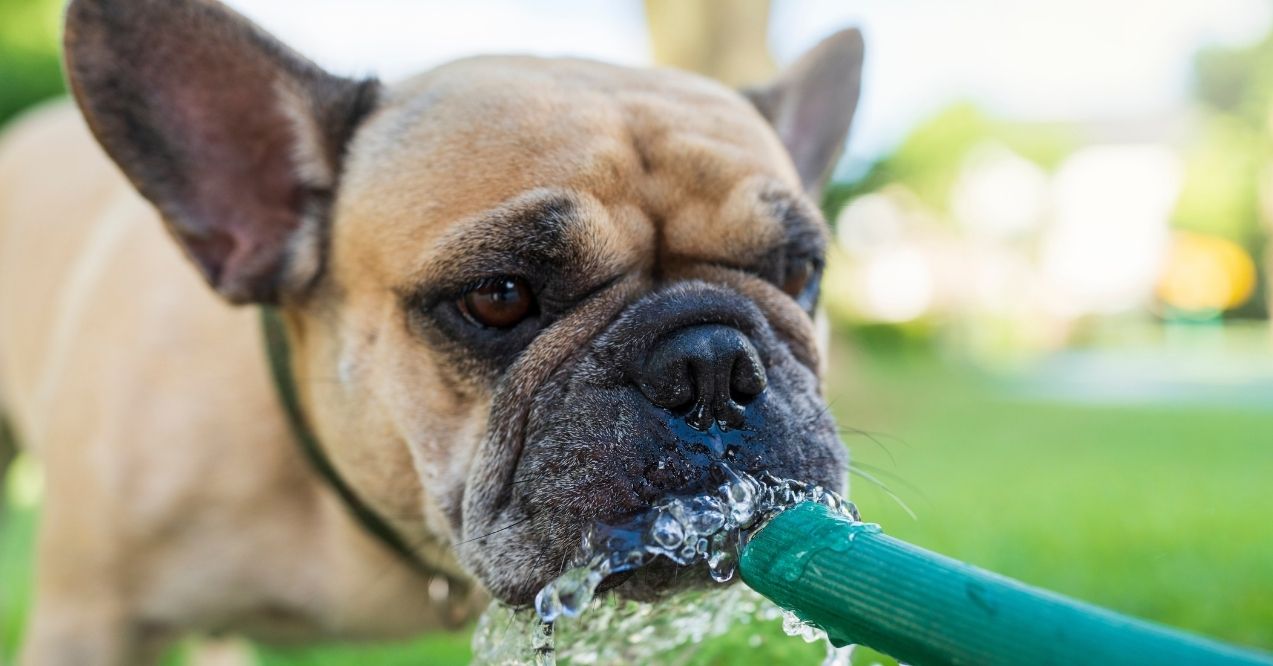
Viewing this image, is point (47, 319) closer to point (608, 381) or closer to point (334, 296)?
point (334, 296)

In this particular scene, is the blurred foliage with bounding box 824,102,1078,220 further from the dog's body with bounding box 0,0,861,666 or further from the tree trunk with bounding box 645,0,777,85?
the dog's body with bounding box 0,0,861,666

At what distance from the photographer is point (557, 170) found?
6.31 feet

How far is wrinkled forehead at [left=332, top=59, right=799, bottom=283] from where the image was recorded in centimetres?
192

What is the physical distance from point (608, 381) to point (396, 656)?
7.15 feet

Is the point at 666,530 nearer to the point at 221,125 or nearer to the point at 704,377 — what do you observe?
the point at 704,377

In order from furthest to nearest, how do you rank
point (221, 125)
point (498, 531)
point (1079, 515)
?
point (1079, 515)
point (221, 125)
point (498, 531)

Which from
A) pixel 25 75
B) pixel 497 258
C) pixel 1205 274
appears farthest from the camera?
pixel 1205 274

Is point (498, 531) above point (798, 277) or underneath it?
underneath

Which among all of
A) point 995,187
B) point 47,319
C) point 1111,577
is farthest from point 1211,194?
point 47,319

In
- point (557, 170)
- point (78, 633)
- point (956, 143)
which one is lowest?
point (956, 143)

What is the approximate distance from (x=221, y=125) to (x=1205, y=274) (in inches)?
1393

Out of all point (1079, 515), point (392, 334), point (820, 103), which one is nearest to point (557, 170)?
point (392, 334)

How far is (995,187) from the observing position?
34.7 m

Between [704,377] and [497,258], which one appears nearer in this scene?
[704,377]
